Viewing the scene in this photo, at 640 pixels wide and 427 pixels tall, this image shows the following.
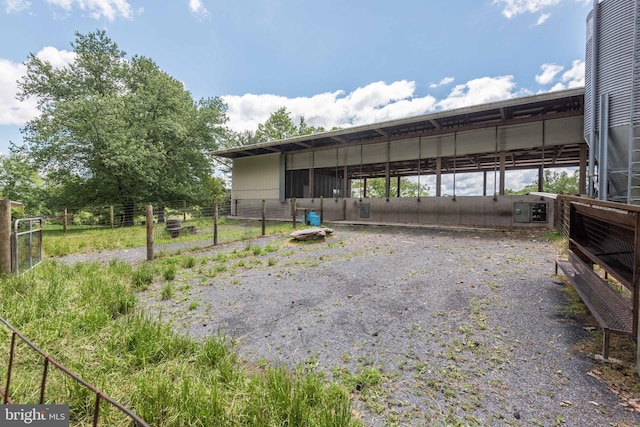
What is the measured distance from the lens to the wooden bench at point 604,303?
2.09 metres

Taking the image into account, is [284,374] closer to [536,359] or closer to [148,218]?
[536,359]

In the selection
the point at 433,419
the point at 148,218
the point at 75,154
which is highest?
the point at 75,154

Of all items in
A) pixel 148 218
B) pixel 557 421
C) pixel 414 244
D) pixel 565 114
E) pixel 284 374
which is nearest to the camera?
pixel 557 421

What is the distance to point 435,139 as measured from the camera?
11.2 meters

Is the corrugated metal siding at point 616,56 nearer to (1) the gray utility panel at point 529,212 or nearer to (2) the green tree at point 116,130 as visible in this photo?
(1) the gray utility panel at point 529,212

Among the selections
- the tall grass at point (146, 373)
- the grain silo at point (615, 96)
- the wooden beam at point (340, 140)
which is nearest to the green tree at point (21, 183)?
the wooden beam at point (340, 140)

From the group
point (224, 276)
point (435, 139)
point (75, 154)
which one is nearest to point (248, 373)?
point (224, 276)

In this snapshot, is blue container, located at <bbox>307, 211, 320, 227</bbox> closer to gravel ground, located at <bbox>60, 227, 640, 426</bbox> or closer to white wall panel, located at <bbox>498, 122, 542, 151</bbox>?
gravel ground, located at <bbox>60, 227, 640, 426</bbox>

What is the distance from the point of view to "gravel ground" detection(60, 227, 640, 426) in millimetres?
1737

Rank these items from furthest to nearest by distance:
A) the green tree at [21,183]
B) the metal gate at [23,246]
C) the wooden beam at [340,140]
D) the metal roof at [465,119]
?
the green tree at [21,183], the wooden beam at [340,140], the metal roof at [465,119], the metal gate at [23,246]

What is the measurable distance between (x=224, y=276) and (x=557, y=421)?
449 cm

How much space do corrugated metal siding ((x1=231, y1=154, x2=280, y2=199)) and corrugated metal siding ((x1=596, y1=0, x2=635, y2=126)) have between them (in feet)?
43.5

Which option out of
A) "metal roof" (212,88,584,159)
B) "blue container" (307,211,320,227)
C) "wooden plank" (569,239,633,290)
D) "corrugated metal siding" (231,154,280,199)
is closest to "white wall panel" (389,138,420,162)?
"metal roof" (212,88,584,159)

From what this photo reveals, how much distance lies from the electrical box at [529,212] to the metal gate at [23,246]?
1261 centimetres
